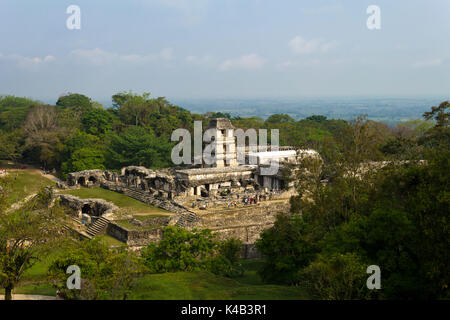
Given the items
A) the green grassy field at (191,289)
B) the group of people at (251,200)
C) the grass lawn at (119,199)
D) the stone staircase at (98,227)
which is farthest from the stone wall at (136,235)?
the group of people at (251,200)

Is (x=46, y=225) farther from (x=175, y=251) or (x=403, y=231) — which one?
(x=403, y=231)

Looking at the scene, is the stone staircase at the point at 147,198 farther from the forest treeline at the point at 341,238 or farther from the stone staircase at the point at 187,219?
the forest treeline at the point at 341,238

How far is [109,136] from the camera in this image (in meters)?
59.2

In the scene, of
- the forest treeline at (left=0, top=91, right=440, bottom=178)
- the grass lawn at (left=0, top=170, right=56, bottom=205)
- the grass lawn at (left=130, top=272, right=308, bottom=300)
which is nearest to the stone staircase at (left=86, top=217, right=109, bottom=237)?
the grass lawn at (left=130, top=272, right=308, bottom=300)

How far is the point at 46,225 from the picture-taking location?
19812 mm

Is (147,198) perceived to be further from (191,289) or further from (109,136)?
(109,136)

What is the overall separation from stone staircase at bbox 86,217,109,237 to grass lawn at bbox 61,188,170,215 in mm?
3240

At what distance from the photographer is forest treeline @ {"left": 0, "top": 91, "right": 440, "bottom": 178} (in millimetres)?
52531

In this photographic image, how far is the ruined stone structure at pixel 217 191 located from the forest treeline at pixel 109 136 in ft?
18.4

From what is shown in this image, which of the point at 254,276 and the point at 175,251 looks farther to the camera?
the point at 254,276

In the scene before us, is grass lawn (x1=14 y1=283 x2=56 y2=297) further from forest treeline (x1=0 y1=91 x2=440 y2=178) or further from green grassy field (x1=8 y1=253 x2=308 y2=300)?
forest treeline (x1=0 y1=91 x2=440 y2=178)

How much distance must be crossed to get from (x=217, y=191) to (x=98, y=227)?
1204 cm
